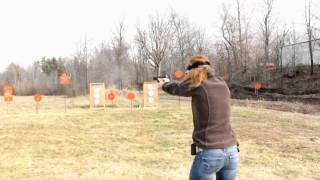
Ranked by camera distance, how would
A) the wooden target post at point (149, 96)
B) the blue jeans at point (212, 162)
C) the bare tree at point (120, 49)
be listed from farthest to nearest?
the bare tree at point (120, 49) < the wooden target post at point (149, 96) < the blue jeans at point (212, 162)

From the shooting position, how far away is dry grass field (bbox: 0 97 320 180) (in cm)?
668

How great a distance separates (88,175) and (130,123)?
24.1 feet

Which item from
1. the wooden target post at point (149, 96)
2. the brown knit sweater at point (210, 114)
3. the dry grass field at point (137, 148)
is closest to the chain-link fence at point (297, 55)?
the wooden target post at point (149, 96)

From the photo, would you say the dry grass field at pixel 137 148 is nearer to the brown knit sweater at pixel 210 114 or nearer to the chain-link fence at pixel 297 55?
the brown knit sweater at pixel 210 114

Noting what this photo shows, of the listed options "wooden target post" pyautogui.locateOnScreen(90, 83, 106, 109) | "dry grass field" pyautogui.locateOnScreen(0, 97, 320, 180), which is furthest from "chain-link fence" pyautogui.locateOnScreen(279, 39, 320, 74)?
"dry grass field" pyautogui.locateOnScreen(0, 97, 320, 180)

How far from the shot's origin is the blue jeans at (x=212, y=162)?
9.82ft

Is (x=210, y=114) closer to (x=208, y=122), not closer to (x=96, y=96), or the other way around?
(x=208, y=122)

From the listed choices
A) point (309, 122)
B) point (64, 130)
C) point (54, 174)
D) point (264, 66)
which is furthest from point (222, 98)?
point (264, 66)

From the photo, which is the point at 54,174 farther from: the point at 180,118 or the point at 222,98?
the point at 180,118

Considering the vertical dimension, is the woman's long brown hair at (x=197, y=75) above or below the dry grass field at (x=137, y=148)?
above

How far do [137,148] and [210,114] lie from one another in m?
6.18

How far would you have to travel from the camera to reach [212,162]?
3000 mm

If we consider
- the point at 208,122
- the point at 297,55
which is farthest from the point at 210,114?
the point at 297,55

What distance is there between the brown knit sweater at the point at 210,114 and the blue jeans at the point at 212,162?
0.13ft
